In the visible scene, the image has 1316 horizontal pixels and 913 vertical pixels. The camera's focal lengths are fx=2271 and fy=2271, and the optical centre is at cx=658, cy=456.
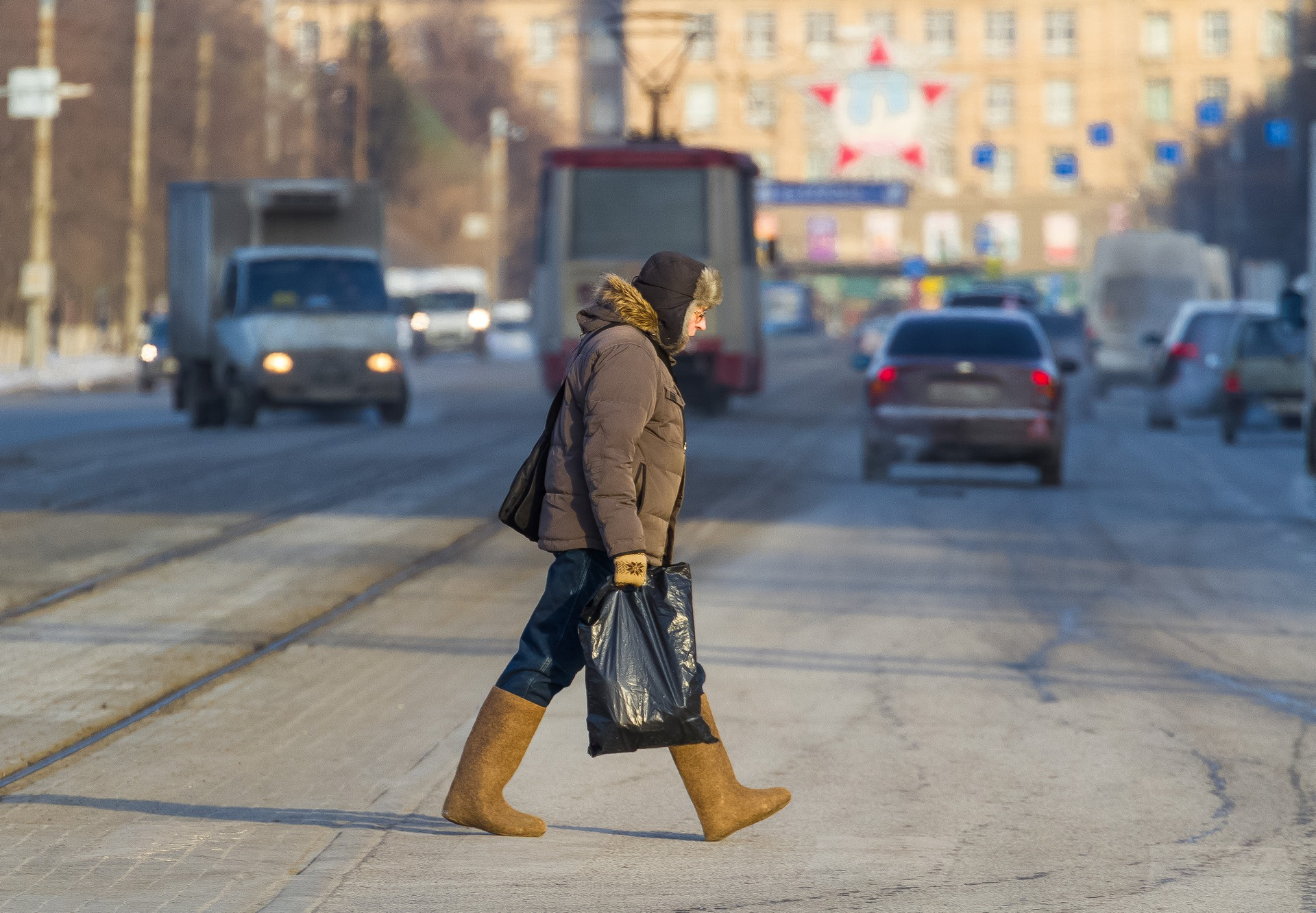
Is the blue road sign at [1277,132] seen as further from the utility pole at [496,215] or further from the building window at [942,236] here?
the building window at [942,236]

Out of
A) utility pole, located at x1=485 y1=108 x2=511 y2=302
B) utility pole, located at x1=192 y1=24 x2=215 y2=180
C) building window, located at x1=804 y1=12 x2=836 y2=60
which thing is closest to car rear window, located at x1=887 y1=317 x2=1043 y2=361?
utility pole, located at x1=192 y1=24 x2=215 y2=180

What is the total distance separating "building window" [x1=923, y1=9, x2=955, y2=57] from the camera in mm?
116000

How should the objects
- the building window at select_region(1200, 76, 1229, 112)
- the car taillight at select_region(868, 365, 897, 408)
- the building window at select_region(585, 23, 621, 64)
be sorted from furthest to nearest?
the building window at select_region(585, 23, 621, 64) → the building window at select_region(1200, 76, 1229, 112) → the car taillight at select_region(868, 365, 897, 408)

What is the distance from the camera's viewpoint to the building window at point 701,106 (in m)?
119

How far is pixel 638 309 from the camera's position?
620 centimetres

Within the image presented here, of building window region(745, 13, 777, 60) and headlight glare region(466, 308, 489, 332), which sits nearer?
headlight glare region(466, 308, 489, 332)

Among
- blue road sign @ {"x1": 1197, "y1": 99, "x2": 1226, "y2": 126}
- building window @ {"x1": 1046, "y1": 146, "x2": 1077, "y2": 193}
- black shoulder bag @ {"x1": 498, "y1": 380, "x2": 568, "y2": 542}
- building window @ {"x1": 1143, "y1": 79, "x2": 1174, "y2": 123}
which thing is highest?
building window @ {"x1": 1143, "y1": 79, "x2": 1174, "y2": 123}

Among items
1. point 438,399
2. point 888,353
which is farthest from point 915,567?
point 438,399

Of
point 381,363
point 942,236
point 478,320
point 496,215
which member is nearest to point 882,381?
point 381,363

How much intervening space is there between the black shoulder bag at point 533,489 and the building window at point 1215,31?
112 m

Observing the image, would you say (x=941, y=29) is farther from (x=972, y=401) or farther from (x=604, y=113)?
(x=972, y=401)

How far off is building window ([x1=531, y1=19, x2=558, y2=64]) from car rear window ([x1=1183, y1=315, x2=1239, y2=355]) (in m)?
103

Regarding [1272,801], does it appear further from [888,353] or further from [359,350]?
[359,350]

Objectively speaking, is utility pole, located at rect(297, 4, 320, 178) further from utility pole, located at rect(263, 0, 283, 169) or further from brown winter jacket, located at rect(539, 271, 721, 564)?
brown winter jacket, located at rect(539, 271, 721, 564)
